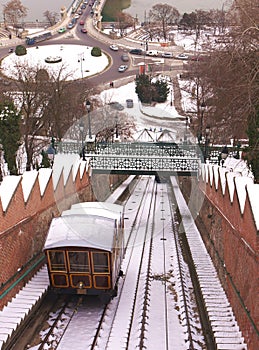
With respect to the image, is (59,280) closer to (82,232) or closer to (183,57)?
(82,232)

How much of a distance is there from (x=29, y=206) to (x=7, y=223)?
1392mm

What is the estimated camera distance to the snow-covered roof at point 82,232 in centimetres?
882

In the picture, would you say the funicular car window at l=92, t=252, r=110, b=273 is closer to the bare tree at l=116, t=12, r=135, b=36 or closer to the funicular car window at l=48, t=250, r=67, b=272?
the funicular car window at l=48, t=250, r=67, b=272

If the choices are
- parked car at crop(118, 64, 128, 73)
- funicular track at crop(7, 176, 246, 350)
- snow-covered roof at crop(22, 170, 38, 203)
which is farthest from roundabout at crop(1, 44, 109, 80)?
snow-covered roof at crop(22, 170, 38, 203)

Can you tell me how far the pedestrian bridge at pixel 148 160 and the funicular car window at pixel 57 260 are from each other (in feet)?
31.4

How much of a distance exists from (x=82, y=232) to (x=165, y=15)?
7017 centimetres

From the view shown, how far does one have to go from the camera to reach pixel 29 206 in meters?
10.1

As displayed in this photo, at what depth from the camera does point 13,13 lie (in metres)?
75.6

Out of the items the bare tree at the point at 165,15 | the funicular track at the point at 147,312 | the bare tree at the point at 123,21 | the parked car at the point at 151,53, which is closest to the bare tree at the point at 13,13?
the bare tree at the point at 123,21

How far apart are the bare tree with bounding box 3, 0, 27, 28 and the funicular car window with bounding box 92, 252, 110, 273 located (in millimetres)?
75884

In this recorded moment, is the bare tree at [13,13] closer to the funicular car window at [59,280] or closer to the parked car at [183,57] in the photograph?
the parked car at [183,57]

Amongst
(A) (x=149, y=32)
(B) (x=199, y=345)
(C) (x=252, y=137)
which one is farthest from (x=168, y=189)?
(A) (x=149, y=32)

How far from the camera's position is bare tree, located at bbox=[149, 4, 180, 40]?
71.8 m

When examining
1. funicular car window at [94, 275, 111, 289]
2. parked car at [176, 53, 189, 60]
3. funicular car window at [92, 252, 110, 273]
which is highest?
parked car at [176, 53, 189, 60]
